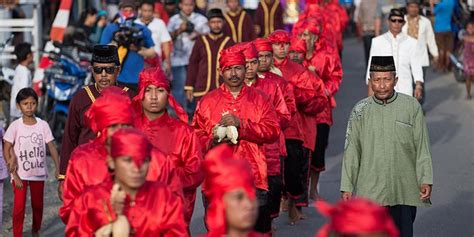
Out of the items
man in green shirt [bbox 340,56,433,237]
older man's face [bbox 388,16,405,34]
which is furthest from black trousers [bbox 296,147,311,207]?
man in green shirt [bbox 340,56,433,237]

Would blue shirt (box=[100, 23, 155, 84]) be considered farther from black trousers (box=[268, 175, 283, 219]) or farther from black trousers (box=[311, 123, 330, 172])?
black trousers (box=[268, 175, 283, 219])

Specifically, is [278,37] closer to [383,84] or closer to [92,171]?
[383,84]

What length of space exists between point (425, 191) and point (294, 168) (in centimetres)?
334

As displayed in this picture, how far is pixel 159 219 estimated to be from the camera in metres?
6.94

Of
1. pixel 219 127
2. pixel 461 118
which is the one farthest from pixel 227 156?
pixel 461 118

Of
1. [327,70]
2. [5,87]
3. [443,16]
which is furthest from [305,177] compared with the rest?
[443,16]

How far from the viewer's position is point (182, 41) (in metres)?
19.8

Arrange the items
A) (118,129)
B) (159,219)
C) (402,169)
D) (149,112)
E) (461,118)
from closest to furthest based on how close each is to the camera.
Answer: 1. (159,219)
2. (118,129)
3. (149,112)
4. (402,169)
5. (461,118)

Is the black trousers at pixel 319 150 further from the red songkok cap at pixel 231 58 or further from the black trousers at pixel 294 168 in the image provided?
the red songkok cap at pixel 231 58

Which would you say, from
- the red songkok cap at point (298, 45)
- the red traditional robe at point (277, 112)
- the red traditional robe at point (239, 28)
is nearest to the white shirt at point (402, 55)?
the red songkok cap at point (298, 45)

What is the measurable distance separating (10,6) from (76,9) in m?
6.52

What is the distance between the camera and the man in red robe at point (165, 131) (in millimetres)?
8625

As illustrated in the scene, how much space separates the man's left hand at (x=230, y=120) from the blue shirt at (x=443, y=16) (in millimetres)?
16560

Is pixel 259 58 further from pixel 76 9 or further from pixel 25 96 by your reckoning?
pixel 76 9
